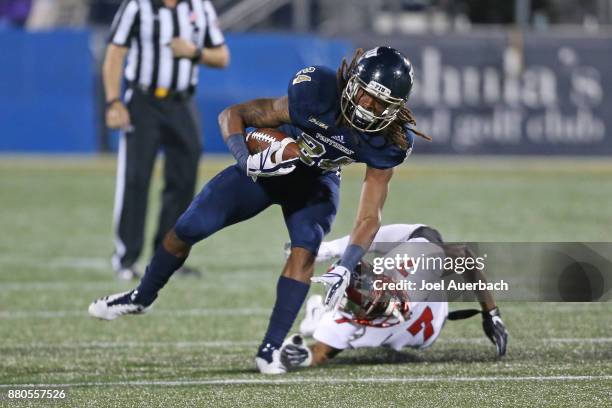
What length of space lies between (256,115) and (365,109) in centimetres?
52

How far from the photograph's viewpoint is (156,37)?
718 centimetres

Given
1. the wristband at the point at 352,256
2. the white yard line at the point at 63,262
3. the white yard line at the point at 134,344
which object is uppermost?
the wristband at the point at 352,256

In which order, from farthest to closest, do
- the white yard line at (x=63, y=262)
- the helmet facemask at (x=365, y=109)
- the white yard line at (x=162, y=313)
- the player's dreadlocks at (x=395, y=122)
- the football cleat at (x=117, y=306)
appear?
1. the white yard line at (x=63, y=262)
2. the white yard line at (x=162, y=313)
3. the football cleat at (x=117, y=306)
4. the player's dreadlocks at (x=395, y=122)
5. the helmet facemask at (x=365, y=109)

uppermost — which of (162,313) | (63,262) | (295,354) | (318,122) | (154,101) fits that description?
(318,122)

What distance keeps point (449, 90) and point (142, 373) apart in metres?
9.02

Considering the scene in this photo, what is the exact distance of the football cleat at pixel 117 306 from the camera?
4.89 m

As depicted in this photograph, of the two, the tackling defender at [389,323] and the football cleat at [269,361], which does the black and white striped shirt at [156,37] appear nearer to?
the tackling defender at [389,323]

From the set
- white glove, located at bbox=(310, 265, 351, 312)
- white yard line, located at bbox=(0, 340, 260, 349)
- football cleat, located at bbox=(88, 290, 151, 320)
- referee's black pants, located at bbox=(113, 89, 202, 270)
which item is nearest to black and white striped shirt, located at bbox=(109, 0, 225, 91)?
referee's black pants, located at bbox=(113, 89, 202, 270)

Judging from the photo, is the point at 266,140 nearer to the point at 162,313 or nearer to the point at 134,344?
the point at 134,344

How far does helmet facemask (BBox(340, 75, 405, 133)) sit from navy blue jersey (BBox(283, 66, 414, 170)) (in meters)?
0.06

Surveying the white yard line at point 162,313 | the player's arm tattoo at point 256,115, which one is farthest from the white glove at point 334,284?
the white yard line at point 162,313

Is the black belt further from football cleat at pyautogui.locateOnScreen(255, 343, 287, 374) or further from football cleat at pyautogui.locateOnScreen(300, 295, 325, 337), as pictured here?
football cleat at pyautogui.locateOnScreen(255, 343, 287, 374)

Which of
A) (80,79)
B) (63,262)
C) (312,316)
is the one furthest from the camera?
(80,79)

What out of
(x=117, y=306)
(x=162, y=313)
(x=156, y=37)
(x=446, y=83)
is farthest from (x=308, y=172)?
(x=446, y=83)
